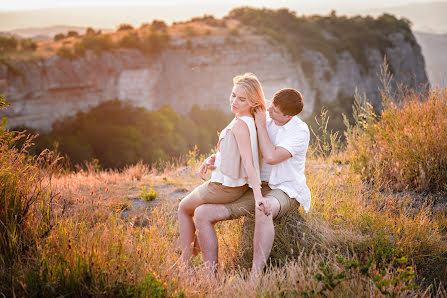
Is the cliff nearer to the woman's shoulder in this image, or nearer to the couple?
the couple

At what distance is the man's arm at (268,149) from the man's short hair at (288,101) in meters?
0.19

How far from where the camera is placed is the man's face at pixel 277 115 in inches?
135

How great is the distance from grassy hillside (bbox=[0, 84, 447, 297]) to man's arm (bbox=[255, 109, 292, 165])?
729 mm

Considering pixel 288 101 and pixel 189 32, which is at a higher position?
pixel 189 32

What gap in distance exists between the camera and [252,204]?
346 cm

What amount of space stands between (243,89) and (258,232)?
116cm

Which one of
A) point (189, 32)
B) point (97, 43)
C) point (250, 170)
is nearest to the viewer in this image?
point (250, 170)

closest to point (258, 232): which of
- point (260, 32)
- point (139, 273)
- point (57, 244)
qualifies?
point (139, 273)

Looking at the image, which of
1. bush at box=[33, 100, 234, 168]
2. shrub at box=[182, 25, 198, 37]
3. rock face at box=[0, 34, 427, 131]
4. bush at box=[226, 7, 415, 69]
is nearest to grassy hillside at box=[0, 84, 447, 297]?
rock face at box=[0, 34, 427, 131]

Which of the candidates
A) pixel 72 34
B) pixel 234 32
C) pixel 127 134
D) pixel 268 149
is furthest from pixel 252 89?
pixel 234 32

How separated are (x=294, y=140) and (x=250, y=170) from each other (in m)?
0.45

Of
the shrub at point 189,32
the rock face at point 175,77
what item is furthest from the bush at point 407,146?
the shrub at point 189,32

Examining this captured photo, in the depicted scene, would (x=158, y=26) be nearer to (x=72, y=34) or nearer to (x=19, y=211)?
(x=72, y=34)

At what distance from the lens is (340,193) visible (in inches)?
179
